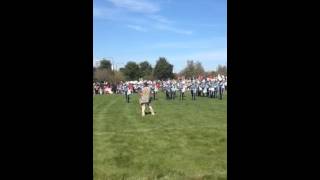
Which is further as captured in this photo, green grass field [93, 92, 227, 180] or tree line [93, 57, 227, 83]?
tree line [93, 57, 227, 83]

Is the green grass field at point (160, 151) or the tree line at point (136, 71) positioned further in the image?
the tree line at point (136, 71)

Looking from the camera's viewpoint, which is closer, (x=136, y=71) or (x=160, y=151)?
(x=160, y=151)
